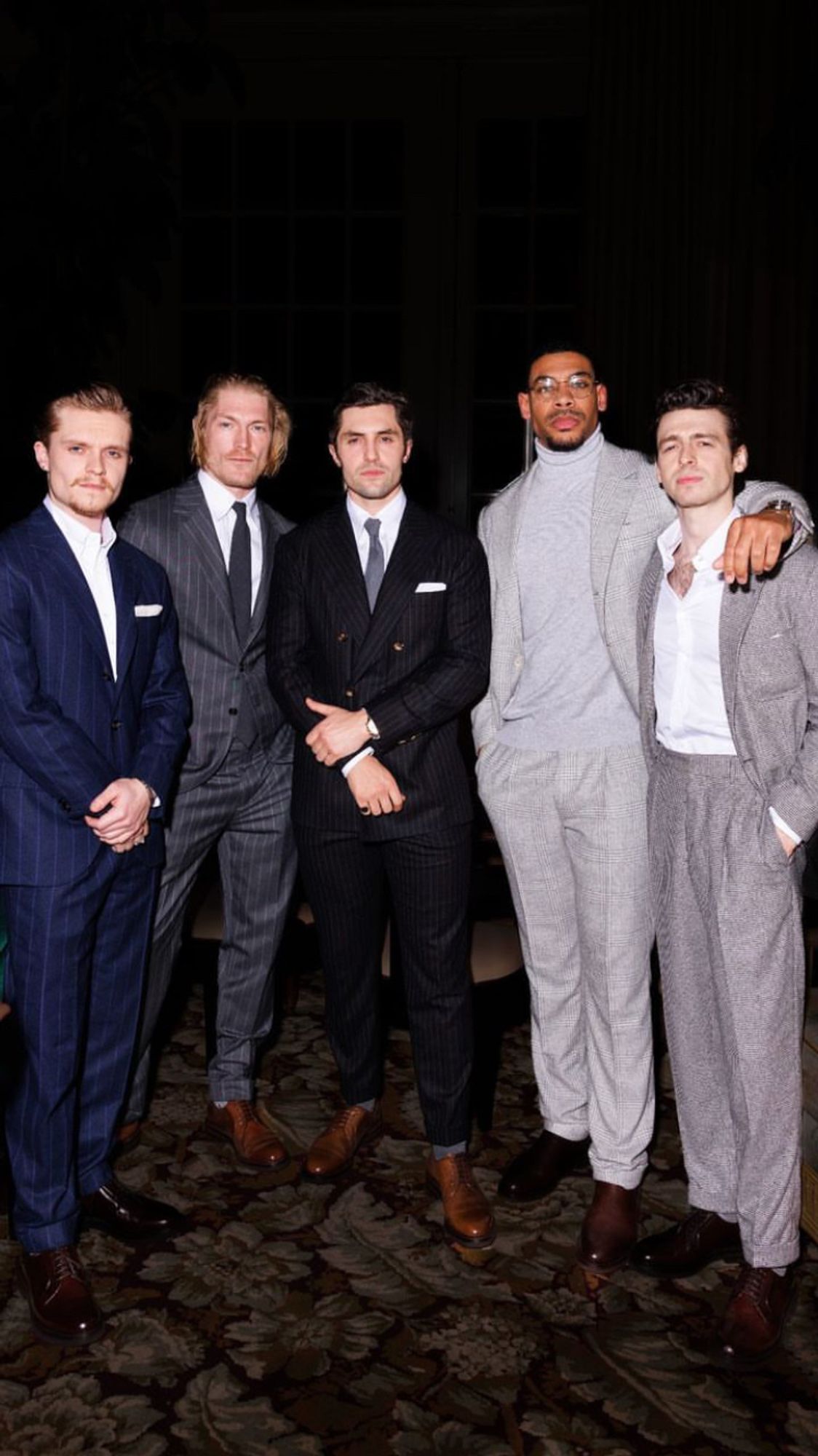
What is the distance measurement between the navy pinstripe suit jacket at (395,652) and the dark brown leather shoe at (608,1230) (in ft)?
2.49

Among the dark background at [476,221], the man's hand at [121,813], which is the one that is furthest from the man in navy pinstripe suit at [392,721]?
the dark background at [476,221]

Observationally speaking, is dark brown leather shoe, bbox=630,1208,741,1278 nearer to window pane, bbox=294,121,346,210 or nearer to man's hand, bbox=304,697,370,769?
man's hand, bbox=304,697,370,769

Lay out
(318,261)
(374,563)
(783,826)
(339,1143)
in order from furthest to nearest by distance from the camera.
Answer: (318,261)
(339,1143)
(374,563)
(783,826)

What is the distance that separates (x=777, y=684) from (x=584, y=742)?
42 cm

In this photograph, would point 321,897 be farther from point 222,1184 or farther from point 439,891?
point 222,1184

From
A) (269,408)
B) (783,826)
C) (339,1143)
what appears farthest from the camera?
(339,1143)

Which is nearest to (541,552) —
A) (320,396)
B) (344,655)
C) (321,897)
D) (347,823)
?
(344,655)

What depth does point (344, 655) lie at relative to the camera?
239cm

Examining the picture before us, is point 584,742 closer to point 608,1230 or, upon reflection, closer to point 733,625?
point 733,625

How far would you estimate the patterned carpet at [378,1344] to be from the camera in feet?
6.24

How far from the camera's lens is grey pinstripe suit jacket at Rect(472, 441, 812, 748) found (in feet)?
7.47

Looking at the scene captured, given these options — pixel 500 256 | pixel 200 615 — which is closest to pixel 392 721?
pixel 200 615

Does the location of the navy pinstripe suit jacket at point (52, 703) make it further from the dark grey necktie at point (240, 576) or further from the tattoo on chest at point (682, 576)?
the tattoo on chest at point (682, 576)

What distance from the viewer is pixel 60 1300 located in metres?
2.12
